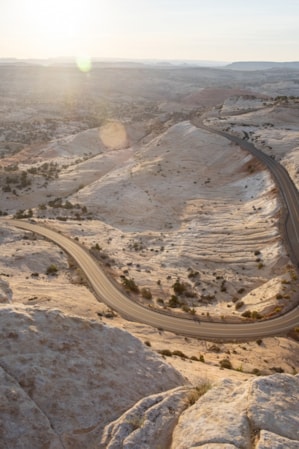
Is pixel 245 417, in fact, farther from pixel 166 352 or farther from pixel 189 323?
pixel 189 323

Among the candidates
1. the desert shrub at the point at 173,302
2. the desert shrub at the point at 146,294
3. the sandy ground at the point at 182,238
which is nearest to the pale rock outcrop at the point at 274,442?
the sandy ground at the point at 182,238

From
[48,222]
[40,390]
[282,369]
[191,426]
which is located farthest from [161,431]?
[48,222]

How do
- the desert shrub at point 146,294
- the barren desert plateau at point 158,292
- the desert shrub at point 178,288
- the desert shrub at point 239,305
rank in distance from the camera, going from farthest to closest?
the desert shrub at point 178,288
the desert shrub at point 146,294
the desert shrub at point 239,305
the barren desert plateau at point 158,292

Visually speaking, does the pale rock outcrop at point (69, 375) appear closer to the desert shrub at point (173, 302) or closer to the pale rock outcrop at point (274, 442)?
the pale rock outcrop at point (274, 442)

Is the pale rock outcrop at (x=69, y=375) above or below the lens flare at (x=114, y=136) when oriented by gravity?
below

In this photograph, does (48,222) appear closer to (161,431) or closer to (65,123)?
(161,431)

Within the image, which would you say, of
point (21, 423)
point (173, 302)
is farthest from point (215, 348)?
point (21, 423)
